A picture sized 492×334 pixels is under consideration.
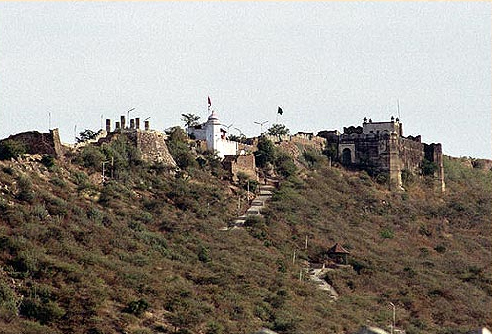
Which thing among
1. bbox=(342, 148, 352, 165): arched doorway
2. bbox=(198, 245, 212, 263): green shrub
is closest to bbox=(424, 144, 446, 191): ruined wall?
bbox=(342, 148, 352, 165): arched doorway

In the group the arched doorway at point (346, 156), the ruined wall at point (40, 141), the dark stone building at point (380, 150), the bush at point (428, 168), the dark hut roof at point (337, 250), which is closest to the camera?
the ruined wall at point (40, 141)

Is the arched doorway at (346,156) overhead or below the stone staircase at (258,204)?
overhead

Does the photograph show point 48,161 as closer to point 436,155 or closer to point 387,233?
point 387,233

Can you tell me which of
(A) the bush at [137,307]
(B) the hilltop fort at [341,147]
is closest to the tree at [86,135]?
(B) the hilltop fort at [341,147]

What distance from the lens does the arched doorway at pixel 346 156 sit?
8000 cm

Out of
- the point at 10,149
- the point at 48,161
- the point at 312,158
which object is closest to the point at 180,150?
the point at 48,161

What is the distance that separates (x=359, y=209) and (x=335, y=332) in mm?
28267

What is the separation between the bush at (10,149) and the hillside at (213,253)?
2.03 ft

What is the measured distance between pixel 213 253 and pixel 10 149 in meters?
10.8

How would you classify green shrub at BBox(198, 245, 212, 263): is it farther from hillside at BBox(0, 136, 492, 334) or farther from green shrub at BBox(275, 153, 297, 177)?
green shrub at BBox(275, 153, 297, 177)

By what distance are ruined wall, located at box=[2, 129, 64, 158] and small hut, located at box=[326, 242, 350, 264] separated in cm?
1467

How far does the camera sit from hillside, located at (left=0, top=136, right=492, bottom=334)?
4062 cm

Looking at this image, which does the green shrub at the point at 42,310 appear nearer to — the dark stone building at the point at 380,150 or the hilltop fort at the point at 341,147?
the hilltop fort at the point at 341,147

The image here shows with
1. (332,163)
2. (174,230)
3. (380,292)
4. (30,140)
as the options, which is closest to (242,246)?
(174,230)
